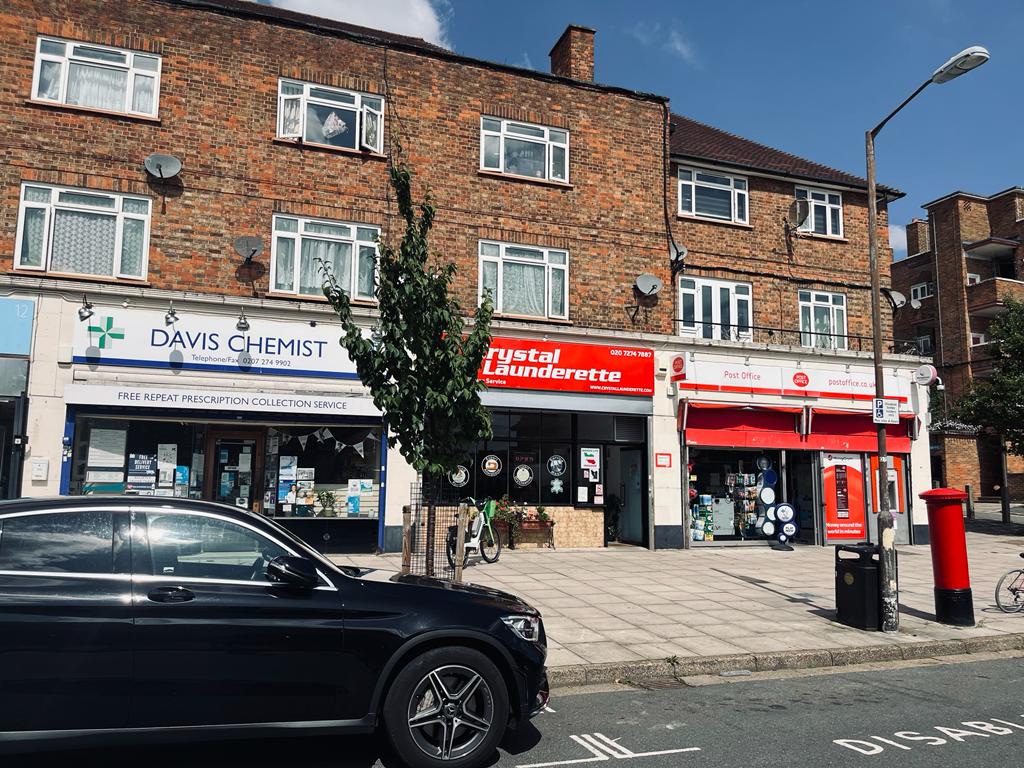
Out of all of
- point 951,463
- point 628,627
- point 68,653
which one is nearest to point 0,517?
point 68,653

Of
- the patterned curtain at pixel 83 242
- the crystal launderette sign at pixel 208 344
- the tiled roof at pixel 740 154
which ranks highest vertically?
the tiled roof at pixel 740 154

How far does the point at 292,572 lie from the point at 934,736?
4516mm

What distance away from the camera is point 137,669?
161 inches

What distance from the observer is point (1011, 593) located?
33.7 ft

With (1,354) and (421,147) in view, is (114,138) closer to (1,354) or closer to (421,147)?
(1,354)

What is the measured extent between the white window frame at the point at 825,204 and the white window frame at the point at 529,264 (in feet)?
21.8

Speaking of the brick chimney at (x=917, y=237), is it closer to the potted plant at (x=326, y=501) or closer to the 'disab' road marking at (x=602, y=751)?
the potted plant at (x=326, y=501)

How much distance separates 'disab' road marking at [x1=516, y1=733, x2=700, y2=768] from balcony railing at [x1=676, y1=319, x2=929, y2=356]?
12.8 meters

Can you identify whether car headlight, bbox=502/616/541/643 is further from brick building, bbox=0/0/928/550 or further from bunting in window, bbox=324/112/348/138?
bunting in window, bbox=324/112/348/138

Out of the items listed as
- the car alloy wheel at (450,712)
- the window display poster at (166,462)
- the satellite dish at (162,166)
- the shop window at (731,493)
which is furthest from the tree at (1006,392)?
the car alloy wheel at (450,712)

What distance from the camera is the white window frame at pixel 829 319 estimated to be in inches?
739

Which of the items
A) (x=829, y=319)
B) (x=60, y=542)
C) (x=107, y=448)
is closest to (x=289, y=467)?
(x=107, y=448)

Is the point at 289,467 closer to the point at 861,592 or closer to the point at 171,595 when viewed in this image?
the point at 861,592

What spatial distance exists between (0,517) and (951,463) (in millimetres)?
36141
